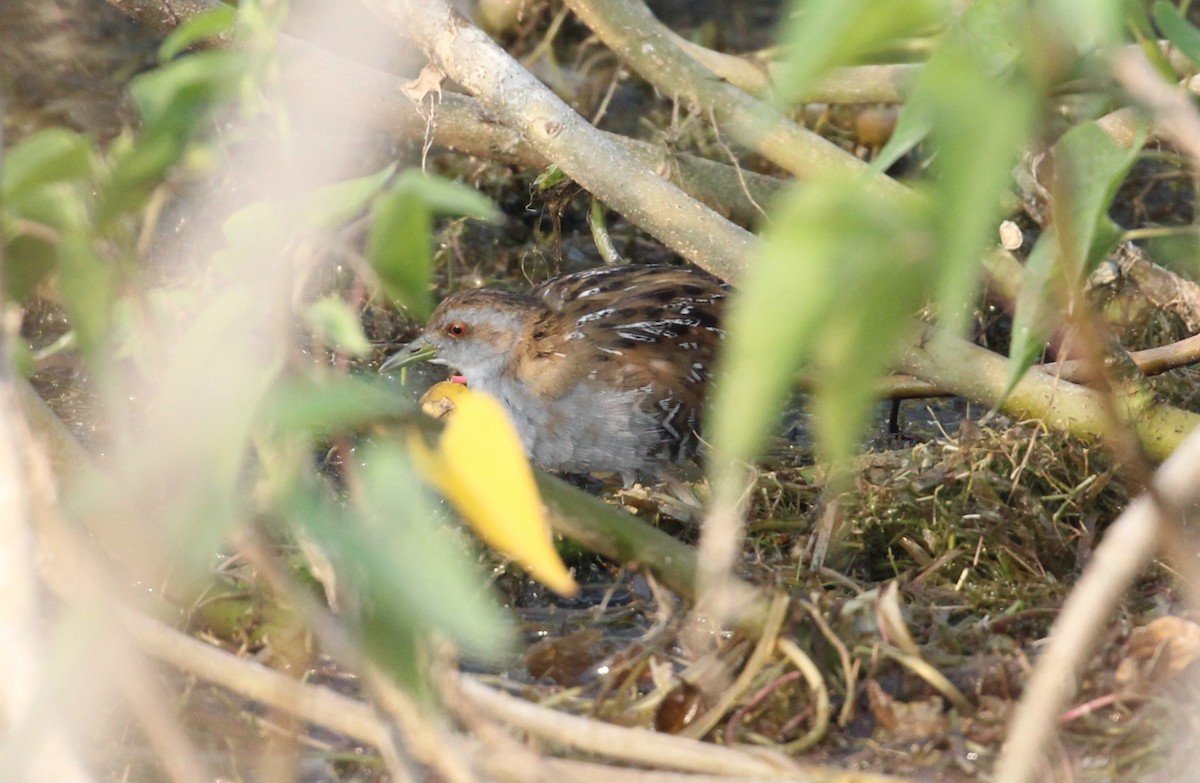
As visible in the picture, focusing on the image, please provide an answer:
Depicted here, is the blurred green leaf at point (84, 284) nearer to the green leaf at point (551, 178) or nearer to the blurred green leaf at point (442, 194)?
the blurred green leaf at point (442, 194)

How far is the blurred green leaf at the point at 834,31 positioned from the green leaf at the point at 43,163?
82 centimetres

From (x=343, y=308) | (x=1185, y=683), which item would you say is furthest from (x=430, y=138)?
(x=343, y=308)

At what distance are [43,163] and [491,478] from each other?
628mm

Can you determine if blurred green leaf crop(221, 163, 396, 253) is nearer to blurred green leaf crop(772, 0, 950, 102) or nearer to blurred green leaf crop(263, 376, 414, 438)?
blurred green leaf crop(263, 376, 414, 438)

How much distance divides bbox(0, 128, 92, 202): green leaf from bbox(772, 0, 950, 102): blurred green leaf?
82 centimetres

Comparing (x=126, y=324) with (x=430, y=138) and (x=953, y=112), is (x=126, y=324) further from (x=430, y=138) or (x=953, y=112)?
(x=430, y=138)

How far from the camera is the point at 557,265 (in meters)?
5.60

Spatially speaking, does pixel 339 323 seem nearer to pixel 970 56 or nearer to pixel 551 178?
pixel 970 56

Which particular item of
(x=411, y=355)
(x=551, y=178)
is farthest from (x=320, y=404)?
(x=411, y=355)

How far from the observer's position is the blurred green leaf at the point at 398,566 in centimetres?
154

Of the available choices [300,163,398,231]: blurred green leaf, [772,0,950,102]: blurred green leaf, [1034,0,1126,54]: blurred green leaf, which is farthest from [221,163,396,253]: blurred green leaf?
[1034,0,1126,54]: blurred green leaf

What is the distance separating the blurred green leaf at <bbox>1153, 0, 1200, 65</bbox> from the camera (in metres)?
1.91

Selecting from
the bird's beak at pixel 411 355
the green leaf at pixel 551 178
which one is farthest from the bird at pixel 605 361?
the green leaf at pixel 551 178

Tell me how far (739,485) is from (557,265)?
1.57 metres
